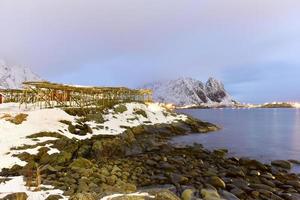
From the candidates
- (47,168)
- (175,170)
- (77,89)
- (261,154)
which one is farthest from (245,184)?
(77,89)

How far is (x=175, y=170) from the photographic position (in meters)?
23.7

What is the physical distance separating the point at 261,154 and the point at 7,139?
29.4 meters

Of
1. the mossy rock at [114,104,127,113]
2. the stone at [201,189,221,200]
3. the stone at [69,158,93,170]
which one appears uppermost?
the mossy rock at [114,104,127,113]

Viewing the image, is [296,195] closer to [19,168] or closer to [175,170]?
[175,170]

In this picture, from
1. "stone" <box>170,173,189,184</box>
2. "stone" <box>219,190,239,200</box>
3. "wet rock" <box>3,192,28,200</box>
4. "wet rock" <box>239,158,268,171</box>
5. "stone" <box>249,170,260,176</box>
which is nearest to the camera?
"wet rock" <box>3,192,28,200</box>

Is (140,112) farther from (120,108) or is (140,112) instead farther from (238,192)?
(238,192)

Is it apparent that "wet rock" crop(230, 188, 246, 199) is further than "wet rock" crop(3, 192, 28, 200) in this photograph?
Yes

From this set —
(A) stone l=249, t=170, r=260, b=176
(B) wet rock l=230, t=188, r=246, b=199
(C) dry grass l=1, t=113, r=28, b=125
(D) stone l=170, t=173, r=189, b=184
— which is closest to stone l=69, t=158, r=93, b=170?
(D) stone l=170, t=173, r=189, b=184

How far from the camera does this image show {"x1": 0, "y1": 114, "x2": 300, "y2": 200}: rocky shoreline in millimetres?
17297

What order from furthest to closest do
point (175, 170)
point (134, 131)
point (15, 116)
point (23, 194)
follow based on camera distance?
point (134, 131)
point (15, 116)
point (175, 170)
point (23, 194)

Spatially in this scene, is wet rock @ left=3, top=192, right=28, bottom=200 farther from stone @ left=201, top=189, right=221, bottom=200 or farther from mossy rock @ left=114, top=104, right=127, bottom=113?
mossy rock @ left=114, top=104, right=127, bottom=113

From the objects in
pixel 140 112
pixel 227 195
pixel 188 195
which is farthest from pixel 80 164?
pixel 140 112

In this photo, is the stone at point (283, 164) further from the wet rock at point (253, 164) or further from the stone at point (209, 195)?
the stone at point (209, 195)

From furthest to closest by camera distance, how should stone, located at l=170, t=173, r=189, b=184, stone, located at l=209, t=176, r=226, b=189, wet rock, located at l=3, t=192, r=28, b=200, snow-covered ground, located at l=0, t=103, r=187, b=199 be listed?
stone, located at l=170, t=173, r=189, b=184, stone, located at l=209, t=176, r=226, b=189, snow-covered ground, located at l=0, t=103, r=187, b=199, wet rock, located at l=3, t=192, r=28, b=200
